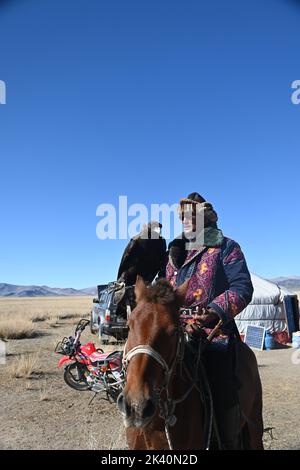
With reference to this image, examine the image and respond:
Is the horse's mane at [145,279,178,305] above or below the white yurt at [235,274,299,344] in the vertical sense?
above

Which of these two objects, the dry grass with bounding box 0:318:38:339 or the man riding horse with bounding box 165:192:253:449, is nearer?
the man riding horse with bounding box 165:192:253:449

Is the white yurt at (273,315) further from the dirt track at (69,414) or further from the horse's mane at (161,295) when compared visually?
the horse's mane at (161,295)

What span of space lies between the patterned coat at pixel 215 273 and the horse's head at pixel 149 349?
618 millimetres

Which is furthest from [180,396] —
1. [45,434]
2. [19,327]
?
[19,327]

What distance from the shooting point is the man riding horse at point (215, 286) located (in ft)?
10.2

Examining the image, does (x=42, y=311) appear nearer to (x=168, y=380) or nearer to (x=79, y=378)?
(x=79, y=378)

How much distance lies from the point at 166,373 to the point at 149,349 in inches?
7.4

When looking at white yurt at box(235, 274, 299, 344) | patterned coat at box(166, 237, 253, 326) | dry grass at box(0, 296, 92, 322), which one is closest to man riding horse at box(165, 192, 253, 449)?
patterned coat at box(166, 237, 253, 326)

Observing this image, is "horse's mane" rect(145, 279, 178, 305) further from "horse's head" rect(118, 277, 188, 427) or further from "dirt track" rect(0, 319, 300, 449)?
"dirt track" rect(0, 319, 300, 449)

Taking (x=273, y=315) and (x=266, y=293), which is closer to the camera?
(x=273, y=315)

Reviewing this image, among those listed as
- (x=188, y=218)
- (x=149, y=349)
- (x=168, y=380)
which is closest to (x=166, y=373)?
(x=168, y=380)

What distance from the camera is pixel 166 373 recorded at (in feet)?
8.05

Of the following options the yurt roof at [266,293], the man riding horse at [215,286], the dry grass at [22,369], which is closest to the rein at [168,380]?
the man riding horse at [215,286]

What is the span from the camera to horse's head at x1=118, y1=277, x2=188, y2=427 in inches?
86.9
